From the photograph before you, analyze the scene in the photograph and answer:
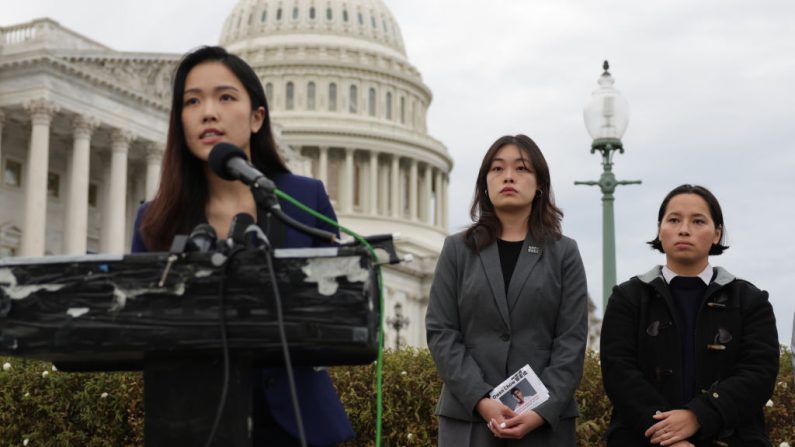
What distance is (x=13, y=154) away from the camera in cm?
4741

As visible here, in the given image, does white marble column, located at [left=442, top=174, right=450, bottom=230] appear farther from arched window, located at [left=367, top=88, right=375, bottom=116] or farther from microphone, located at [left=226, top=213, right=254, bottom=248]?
microphone, located at [left=226, top=213, right=254, bottom=248]

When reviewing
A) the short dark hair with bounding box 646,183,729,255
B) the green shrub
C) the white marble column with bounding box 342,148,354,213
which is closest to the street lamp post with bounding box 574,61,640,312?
the green shrub

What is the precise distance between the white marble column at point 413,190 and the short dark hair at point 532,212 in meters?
90.8

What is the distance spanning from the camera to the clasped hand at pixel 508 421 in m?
5.20

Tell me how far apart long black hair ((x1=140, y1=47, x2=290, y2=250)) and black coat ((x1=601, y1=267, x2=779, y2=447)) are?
94.4 inches

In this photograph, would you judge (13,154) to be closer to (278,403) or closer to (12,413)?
(12,413)

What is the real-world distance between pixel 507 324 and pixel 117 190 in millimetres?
43808

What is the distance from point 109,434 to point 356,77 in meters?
88.0

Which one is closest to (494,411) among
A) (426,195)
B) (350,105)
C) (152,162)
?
(152,162)

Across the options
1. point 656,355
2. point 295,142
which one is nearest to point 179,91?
point 656,355

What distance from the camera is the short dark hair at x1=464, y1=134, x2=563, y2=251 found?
18.8 ft

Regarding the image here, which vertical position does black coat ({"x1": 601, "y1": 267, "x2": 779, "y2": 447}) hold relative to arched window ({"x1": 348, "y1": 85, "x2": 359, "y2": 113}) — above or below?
below

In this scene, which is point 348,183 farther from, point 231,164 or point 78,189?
point 231,164

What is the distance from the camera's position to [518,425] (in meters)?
5.21
